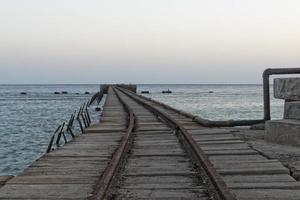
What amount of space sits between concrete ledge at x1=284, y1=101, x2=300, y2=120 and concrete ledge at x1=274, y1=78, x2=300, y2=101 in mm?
97

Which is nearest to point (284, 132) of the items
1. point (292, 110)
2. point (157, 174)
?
point (292, 110)

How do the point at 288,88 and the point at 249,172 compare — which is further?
the point at 288,88

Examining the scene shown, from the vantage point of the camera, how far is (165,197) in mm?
4953

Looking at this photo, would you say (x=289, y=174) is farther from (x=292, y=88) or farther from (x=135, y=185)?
(x=292, y=88)

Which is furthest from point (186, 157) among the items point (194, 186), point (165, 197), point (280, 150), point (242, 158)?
point (165, 197)

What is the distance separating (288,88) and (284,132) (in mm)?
797

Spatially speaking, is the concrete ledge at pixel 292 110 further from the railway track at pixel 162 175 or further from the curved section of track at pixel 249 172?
the railway track at pixel 162 175

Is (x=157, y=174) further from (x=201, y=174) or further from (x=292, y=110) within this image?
(x=292, y=110)

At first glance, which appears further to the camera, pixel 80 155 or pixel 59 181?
pixel 80 155

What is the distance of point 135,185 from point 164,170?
3.23ft

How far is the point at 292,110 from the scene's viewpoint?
29.2 ft

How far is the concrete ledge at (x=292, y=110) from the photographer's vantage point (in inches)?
343

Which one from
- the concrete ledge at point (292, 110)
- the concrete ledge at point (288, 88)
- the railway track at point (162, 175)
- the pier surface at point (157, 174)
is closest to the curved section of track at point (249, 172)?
the pier surface at point (157, 174)

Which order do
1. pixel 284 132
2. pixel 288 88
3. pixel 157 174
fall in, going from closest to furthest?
1. pixel 157 174
2. pixel 284 132
3. pixel 288 88
